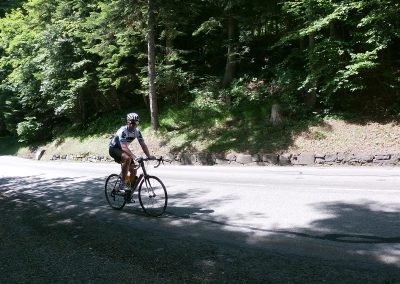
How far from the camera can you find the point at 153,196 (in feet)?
28.2

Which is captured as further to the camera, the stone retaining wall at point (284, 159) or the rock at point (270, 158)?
the rock at point (270, 158)

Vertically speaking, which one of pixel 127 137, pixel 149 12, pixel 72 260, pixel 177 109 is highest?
pixel 149 12

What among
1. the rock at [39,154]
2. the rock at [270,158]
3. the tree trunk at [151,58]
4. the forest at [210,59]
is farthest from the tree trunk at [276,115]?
the rock at [39,154]

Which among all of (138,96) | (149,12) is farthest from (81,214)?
(138,96)

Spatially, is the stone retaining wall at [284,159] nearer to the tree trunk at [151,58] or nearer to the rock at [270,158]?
the rock at [270,158]

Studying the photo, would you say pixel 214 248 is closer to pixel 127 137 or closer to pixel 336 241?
pixel 336 241

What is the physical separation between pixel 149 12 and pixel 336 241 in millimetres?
17856

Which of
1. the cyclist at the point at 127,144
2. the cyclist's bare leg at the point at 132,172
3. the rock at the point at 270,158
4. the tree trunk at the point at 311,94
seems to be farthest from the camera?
the tree trunk at the point at 311,94

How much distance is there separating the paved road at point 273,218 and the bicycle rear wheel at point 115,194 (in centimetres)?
19

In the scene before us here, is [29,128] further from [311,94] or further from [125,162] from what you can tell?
[125,162]

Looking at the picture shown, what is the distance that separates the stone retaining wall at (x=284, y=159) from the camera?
14.8m

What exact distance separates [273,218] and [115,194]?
3887mm

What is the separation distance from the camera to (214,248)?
5930 millimetres

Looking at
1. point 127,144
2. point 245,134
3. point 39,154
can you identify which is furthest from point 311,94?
point 39,154
